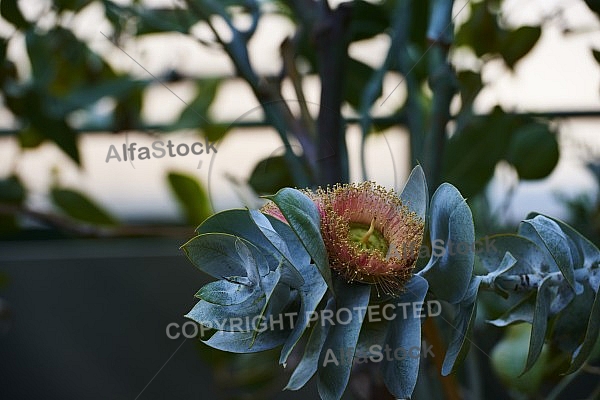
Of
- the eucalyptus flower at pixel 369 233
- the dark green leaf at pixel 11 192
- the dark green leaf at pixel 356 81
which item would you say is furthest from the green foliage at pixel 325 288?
the dark green leaf at pixel 11 192

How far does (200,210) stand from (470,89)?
240 mm

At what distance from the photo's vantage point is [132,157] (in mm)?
244

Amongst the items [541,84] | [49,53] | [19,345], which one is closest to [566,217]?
[541,84]

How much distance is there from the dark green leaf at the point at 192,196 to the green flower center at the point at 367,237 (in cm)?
32

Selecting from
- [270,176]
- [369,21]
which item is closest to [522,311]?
[270,176]

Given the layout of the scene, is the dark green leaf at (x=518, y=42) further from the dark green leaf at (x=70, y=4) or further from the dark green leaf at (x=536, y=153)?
the dark green leaf at (x=70, y=4)

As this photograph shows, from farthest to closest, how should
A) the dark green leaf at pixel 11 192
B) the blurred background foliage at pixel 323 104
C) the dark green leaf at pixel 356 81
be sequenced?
the dark green leaf at pixel 11 192, the dark green leaf at pixel 356 81, the blurred background foliage at pixel 323 104

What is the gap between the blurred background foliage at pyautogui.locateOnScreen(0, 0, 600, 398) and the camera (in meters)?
0.32

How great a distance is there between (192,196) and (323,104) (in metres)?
0.24

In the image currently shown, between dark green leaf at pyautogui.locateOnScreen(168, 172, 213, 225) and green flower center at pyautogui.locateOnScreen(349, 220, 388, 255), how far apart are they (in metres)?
0.32

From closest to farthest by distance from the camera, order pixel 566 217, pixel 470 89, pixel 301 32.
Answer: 1. pixel 470 89
2. pixel 301 32
3. pixel 566 217

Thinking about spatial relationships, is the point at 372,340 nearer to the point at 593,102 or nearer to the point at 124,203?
the point at 593,102

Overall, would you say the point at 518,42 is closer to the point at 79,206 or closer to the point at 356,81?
the point at 356,81

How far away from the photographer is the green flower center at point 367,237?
20 cm
